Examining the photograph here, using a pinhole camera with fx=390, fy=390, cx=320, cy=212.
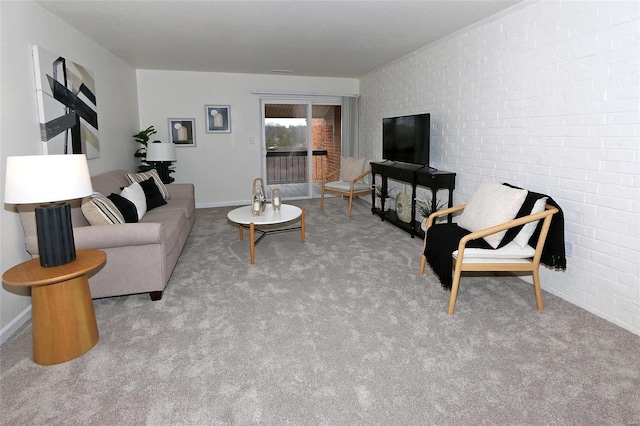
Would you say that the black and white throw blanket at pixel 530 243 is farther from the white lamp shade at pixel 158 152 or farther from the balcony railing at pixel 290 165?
the balcony railing at pixel 290 165

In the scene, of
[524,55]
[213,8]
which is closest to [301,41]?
[213,8]

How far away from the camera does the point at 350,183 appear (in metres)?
6.21

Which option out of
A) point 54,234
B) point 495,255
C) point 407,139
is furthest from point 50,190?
point 407,139

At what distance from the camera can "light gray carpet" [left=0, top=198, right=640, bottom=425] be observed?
1.82 m

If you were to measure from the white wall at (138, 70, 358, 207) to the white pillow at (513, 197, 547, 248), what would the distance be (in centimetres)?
506

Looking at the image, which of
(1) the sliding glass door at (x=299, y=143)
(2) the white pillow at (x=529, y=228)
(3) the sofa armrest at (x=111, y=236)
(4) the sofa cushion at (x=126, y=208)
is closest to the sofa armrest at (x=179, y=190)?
(4) the sofa cushion at (x=126, y=208)

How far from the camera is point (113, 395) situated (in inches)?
76.4

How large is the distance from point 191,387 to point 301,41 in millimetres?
3806

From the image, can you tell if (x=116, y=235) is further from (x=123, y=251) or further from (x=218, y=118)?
(x=218, y=118)

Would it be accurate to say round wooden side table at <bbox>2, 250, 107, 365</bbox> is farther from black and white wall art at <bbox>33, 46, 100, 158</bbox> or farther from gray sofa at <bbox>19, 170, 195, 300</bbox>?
black and white wall art at <bbox>33, 46, 100, 158</bbox>

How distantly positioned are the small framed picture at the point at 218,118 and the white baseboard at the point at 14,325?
14.6 ft

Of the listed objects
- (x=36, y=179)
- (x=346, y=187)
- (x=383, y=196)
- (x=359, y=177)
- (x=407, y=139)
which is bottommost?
(x=383, y=196)

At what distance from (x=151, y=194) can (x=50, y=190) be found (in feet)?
8.15

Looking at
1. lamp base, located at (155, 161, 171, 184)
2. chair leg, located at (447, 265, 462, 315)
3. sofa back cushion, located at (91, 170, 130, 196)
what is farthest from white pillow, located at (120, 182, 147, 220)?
chair leg, located at (447, 265, 462, 315)
